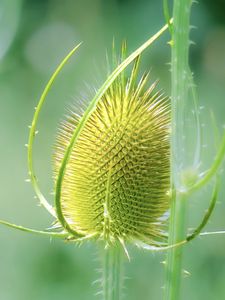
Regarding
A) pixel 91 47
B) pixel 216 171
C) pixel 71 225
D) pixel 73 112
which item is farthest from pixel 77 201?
pixel 91 47

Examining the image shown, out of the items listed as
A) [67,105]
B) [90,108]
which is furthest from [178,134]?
[67,105]

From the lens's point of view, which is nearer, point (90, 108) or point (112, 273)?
point (90, 108)

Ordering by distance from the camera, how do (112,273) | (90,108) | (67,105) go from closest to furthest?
(90,108) → (112,273) → (67,105)

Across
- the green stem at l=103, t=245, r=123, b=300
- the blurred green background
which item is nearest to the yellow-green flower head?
the green stem at l=103, t=245, r=123, b=300

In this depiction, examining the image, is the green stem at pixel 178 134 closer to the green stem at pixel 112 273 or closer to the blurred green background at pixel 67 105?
the green stem at pixel 112 273

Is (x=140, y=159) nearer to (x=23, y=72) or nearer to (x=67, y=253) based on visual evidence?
(x=67, y=253)

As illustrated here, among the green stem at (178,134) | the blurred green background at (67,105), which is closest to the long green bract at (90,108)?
the green stem at (178,134)

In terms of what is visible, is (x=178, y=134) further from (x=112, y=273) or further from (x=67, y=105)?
(x=67, y=105)
